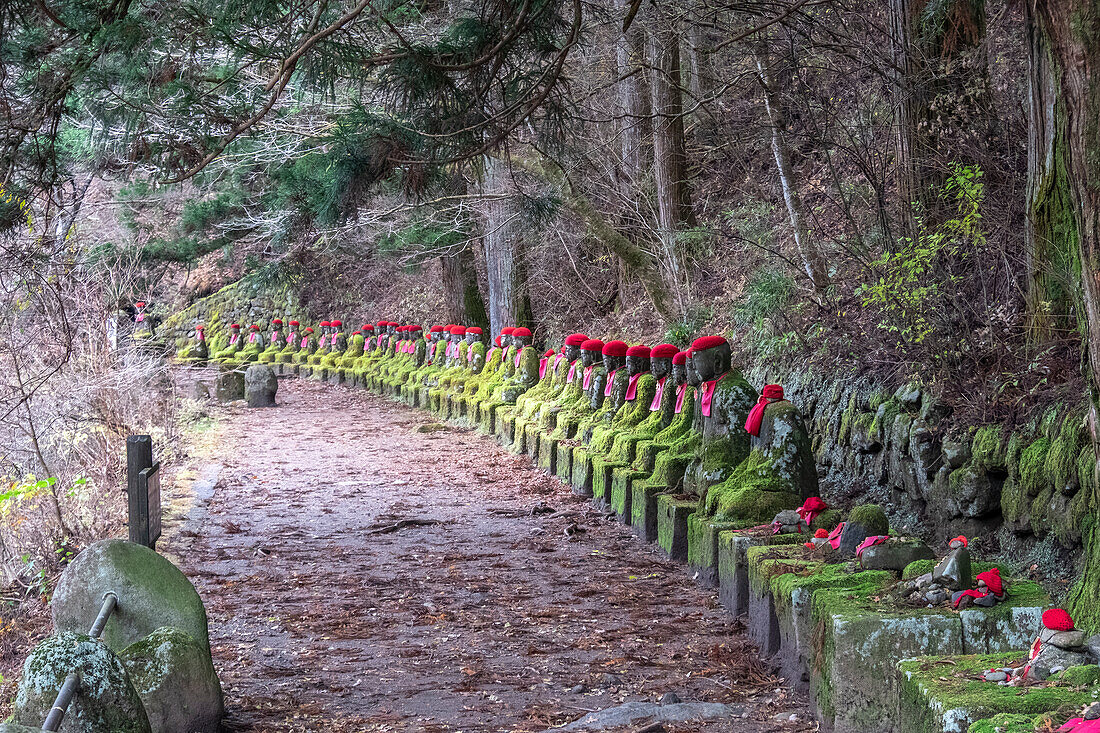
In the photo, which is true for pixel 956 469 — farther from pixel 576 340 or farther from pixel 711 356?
pixel 576 340

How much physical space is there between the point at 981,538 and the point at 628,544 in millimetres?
3080

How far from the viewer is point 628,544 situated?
26.6ft

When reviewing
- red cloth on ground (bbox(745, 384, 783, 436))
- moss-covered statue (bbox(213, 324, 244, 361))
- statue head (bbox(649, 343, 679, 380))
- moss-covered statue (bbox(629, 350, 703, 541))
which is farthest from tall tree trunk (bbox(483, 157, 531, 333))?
moss-covered statue (bbox(213, 324, 244, 361))

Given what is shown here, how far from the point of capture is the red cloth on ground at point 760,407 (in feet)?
21.5

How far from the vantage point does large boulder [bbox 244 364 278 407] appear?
62.7ft

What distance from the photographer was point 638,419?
9.21m

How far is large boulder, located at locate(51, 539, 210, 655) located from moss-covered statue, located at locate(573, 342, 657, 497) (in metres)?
5.00

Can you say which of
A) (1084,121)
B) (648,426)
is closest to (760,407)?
(648,426)

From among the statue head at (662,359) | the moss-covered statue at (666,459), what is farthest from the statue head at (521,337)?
the moss-covered statue at (666,459)

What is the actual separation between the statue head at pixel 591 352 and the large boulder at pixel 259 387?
32.7ft

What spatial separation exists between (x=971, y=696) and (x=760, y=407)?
139 inches

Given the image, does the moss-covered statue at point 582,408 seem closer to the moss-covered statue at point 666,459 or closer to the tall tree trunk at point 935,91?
the moss-covered statue at point 666,459

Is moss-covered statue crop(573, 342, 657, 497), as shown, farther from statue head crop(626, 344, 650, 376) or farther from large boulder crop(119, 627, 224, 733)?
large boulder crop(119, 627, 224, 733)

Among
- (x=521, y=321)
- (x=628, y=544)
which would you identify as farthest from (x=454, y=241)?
(x=628, y=544)
